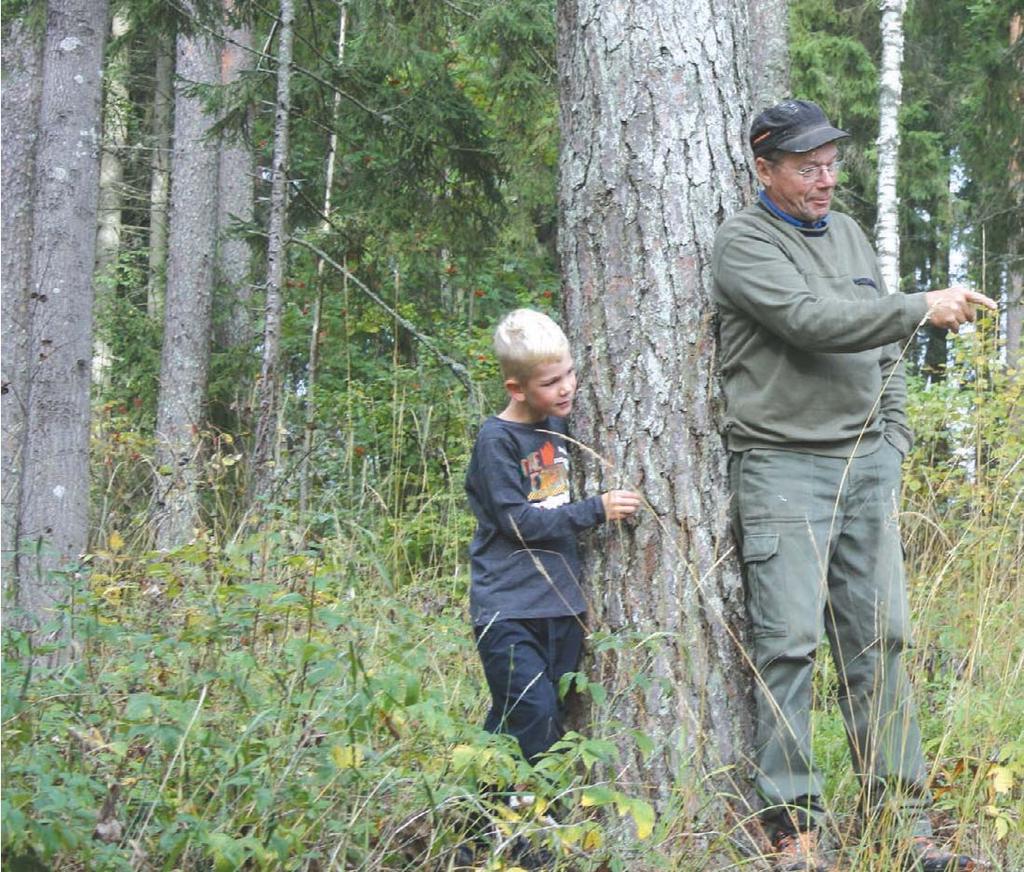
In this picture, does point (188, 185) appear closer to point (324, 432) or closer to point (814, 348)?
point (324, 432)

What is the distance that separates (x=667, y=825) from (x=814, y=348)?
1374mm

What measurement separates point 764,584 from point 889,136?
12.3 meters

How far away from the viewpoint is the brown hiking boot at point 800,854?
3.32m

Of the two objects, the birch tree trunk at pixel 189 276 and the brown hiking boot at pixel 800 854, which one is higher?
the birch tree trunk at pixel 189 276

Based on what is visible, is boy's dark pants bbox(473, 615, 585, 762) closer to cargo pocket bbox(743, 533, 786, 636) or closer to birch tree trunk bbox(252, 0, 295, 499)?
cargo pocket bbox(743, 533, 786, 636)

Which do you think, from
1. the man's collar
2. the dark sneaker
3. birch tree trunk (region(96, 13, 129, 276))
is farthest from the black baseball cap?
birch tree trunk (region(96, 13, 129, 276))

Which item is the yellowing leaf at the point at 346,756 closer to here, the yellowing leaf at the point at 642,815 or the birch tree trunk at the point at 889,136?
the yellowing leaf at the point at 642,815

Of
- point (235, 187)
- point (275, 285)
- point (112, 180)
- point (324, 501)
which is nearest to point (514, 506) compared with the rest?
point (324, 501)

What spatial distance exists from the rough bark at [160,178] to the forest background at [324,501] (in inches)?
30.1

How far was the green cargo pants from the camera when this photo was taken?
3.59 m

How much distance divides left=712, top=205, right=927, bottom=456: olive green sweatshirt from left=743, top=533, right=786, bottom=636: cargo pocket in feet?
0.96

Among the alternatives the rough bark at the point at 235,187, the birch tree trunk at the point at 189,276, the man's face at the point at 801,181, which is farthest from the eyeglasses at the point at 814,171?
the rough bark at the point at 235,187

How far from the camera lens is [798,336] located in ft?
11.8

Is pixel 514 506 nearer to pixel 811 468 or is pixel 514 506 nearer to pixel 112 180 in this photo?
pixel 811 468
